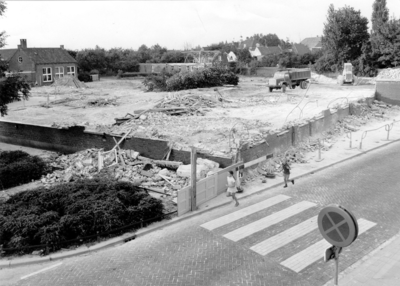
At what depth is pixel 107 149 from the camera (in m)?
21.5

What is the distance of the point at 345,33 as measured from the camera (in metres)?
61.3

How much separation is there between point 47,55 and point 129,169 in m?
48.6

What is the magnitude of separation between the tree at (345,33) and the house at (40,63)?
40884 millimetres

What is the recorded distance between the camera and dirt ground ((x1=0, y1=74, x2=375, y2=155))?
894 inches

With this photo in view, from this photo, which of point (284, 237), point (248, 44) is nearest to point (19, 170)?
point (284, 237)

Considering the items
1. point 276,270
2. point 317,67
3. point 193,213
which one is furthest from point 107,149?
point 317,67

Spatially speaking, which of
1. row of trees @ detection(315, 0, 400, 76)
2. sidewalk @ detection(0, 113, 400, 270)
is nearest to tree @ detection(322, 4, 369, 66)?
row of trees @ detection(315, 0, 400, 76)

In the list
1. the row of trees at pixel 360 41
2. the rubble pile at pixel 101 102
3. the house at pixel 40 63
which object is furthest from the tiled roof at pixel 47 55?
the row of trees at pixel 360 41

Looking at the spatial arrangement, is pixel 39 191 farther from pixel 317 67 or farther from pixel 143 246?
pixel 317 67

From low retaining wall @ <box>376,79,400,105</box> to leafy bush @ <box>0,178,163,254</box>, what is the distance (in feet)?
96.3

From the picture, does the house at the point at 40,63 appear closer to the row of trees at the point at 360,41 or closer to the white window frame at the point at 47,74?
the white window frame at the point at 47,74

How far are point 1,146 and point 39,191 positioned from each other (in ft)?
46.1

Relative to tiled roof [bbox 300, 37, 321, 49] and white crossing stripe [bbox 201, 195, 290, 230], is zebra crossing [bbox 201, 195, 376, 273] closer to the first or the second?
white crossing stripe [bbox 201, 195, 290, 230]

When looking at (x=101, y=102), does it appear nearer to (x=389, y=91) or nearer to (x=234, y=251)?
(x=389, y=91)
